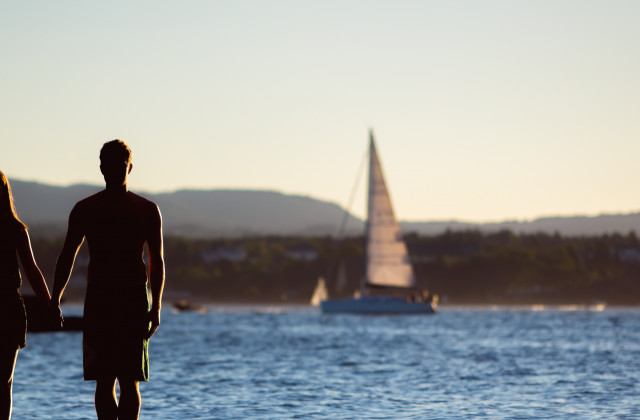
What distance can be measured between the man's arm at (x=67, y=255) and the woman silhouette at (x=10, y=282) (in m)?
0.12

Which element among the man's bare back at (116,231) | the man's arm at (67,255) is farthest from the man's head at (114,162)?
the man's arm at (67,255)

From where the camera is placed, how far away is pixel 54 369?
3534 centimetres

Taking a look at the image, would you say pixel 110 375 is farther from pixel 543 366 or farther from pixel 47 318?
pixel 543 366

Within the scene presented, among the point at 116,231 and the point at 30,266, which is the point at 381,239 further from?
the point at 116,231

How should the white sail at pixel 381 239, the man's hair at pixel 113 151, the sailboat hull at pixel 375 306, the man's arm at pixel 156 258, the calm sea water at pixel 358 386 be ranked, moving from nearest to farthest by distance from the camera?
the man's arm at pixel 156 258 < the man's hair at pixel 113 151 < the calm sea water at pixel 358 386 < the white sail at pixel 381 239 < the sailboat hull at pixel 375 306

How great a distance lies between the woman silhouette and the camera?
988 cm

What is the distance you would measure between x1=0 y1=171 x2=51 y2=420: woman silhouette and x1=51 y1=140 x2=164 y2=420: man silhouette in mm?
323

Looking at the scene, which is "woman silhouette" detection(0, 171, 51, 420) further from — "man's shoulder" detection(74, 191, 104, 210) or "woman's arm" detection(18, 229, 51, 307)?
"man's shoulder" detection(74, 191, 104, 210)

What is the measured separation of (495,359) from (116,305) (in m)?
33.0

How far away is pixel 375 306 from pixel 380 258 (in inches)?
184

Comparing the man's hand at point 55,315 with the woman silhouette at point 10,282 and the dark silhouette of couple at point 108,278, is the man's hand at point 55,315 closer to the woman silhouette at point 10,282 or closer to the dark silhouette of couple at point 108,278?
the dark silhouette of couple at point 108,278

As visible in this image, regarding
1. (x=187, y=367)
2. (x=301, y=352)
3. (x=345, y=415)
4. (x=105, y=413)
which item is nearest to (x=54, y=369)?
(x=187, y=367)

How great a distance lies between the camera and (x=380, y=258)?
104312 mm

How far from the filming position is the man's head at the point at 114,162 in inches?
388
